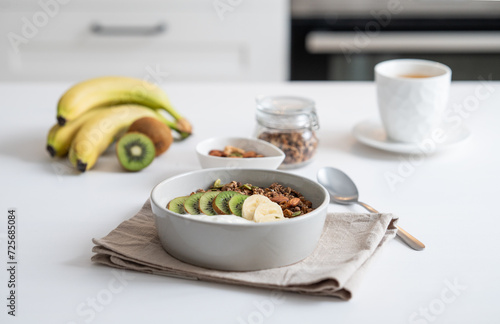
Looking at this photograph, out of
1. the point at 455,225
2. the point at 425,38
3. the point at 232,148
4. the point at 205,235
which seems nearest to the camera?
the point at 205,235

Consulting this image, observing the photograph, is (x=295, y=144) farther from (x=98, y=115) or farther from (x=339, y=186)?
(x=98, y=115)

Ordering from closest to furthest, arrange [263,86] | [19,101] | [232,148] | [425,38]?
[232,148]
[19,101]
[263,86]
[425,38]

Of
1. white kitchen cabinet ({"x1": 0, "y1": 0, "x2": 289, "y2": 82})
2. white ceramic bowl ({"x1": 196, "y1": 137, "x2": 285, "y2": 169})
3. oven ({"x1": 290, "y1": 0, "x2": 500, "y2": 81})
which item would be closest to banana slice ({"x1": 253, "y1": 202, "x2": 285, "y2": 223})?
white ceramic bowl ({"x1": 196, "y1": 137, "x2": 285, "y2": 169})

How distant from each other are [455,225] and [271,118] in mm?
412

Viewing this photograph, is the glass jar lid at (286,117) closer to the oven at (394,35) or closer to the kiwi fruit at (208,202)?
the kiwi fruit at (208,202)

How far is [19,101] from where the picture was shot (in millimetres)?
1565

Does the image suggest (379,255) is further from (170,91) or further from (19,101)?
(19,101)

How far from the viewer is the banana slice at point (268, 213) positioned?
81cm

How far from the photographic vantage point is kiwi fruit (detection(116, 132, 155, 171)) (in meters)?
1.16

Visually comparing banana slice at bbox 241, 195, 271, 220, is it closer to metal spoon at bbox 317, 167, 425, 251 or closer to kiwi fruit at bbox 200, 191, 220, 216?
kiwi fruit at bbox 200, 191, 220, 216

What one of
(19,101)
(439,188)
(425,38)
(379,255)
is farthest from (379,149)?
(425,38)

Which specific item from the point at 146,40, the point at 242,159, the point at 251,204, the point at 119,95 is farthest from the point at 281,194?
the point at 146,40

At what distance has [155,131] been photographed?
1.20 m

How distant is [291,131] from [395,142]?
0.78 ft
